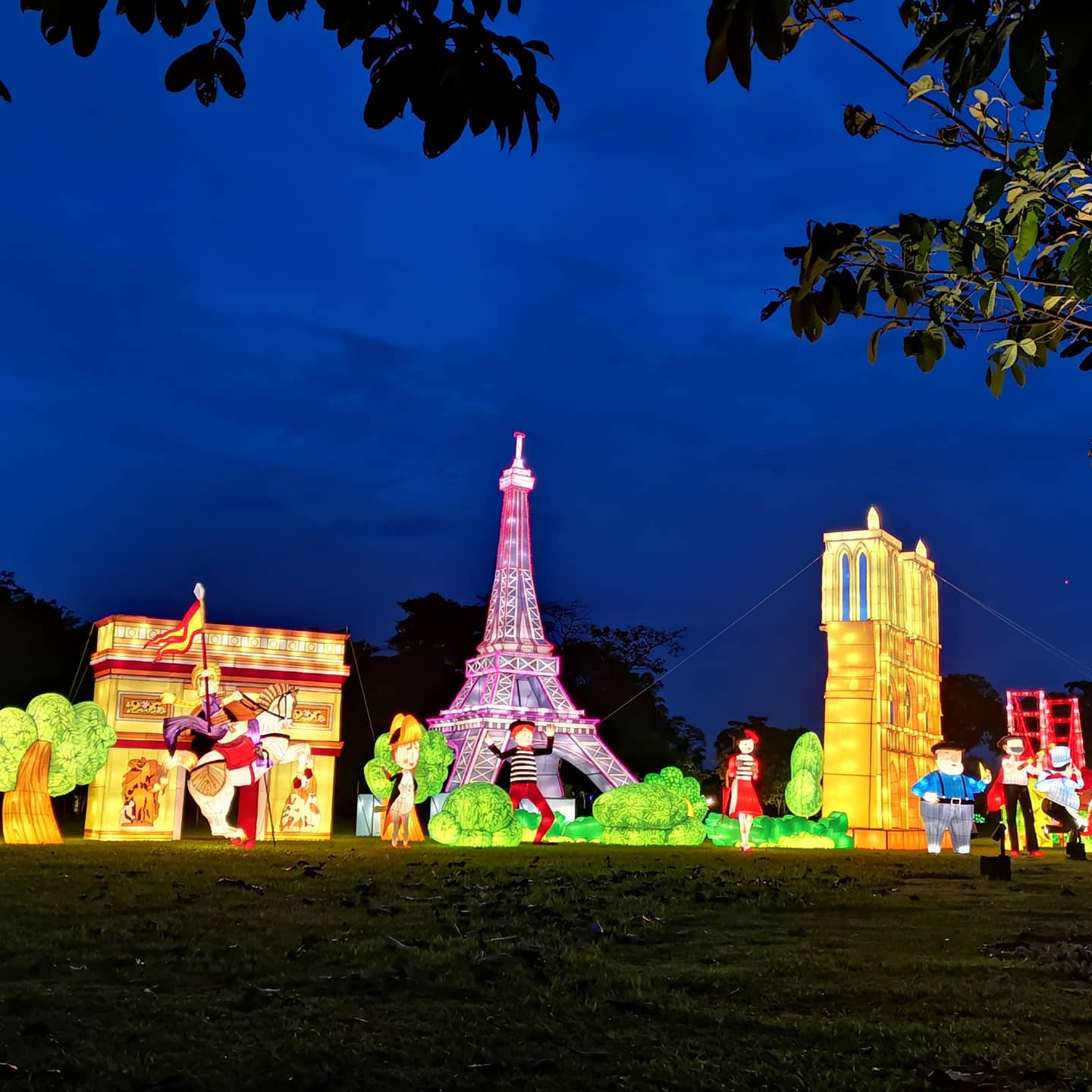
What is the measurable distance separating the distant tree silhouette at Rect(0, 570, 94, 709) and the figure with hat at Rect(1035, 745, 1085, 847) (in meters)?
29.0

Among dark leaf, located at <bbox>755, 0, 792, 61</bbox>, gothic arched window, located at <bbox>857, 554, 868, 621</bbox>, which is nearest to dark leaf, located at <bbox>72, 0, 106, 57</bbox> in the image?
dark leaf, located at <bbox>755, 0, 792, 61</bbox>

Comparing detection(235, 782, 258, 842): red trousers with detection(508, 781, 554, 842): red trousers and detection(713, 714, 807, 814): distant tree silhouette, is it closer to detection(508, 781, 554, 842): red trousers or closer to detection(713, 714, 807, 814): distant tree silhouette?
detection(508, 781, 554, 842): red trousers

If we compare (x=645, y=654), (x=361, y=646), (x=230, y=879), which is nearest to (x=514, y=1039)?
(x=230, y=879)

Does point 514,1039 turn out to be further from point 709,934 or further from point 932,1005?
point 709,934

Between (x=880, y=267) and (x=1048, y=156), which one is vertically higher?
(x=880, y=267)

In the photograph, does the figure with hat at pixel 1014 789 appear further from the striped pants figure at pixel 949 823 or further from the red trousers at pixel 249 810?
the red trousers at pixel 249 810

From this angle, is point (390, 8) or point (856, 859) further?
point (856, 859)

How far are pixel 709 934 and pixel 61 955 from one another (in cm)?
432

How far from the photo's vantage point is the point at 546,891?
Result: 11695 millimetres

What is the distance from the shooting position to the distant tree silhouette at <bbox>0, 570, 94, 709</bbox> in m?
40.5

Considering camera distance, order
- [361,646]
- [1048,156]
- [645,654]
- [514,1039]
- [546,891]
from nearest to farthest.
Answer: [1048,156] → [514,1039] → [546,891] → [361,646] → [645,654]

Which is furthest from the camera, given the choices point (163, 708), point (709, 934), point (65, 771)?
point (163, 708)

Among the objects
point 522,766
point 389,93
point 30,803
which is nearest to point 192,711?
point 30,803

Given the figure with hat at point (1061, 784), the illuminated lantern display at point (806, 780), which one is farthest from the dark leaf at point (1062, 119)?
the figure with hat at point (1061, 784)
